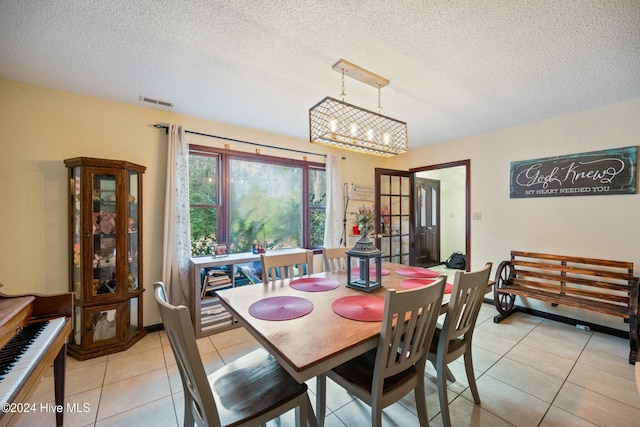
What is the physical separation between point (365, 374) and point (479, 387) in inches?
46.1

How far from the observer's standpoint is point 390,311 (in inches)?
44.4

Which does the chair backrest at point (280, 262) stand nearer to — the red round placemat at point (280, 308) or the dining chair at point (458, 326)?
the red round placemat at point (280, 308)

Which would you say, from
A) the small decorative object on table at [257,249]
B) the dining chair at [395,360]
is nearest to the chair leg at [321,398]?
the dining chair at [395,360]

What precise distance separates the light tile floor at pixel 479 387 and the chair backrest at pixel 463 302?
0.51 metres

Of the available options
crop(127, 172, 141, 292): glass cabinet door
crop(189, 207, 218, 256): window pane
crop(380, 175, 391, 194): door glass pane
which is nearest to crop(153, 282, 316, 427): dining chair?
crop(127, 172, 141, 292): glass cabinet door

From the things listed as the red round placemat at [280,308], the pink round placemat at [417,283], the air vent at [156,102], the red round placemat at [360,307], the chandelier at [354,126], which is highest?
the air vent at [156,102]

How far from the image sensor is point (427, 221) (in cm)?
558

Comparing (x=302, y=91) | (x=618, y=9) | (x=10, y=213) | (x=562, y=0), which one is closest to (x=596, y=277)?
(x=618, y=9)

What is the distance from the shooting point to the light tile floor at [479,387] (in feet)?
5.24

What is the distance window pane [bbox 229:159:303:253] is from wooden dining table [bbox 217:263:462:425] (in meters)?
1.65

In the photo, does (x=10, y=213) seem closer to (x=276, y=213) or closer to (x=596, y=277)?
(x=276, y=213)

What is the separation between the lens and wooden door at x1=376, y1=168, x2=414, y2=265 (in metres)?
4.41

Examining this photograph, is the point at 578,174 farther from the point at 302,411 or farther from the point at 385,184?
the point at 302,411

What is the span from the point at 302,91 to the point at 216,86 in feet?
2.49
